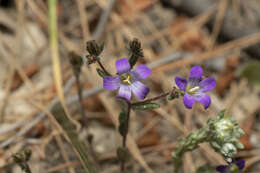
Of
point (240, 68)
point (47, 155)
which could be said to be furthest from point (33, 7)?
point (240, 68)

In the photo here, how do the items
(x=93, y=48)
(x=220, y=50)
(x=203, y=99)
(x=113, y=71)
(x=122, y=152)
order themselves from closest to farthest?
(x=93, y=48) < (x=203, y=99) < (x=122, y=152) < (x=113, y=71) < (x=220, y=50)

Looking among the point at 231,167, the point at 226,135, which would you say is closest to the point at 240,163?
the point at 231,167

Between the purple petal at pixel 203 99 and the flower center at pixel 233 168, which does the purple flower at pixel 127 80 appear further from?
the flower center at pixel 233 168

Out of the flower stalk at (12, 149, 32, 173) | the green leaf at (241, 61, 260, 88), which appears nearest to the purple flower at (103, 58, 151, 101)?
the flower stalk at (12, 149, 32, 173)

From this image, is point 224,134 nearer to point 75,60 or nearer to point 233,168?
point 233,168

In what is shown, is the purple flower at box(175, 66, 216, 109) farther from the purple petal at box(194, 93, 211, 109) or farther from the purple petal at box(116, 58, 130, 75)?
the purple petal at box(116, 58, 130, 75)

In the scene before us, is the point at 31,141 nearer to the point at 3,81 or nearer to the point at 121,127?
the point at 3,81

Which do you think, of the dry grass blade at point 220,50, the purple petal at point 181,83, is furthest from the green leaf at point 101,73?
the dry grass blade at point 220,50
